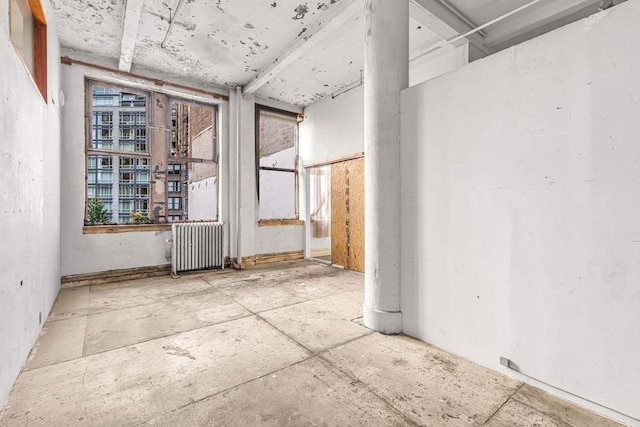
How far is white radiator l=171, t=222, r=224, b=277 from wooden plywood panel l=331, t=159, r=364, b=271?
2146 millimetres

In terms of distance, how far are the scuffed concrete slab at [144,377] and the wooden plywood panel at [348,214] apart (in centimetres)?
281

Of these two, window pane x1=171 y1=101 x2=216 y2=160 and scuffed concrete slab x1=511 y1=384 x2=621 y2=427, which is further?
window pane x1=171 y1=101 x2=216 y2=160

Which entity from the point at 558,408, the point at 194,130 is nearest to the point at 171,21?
the point at 194,130

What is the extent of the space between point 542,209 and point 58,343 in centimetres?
365

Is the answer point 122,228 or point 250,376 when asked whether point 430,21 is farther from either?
point 122,228

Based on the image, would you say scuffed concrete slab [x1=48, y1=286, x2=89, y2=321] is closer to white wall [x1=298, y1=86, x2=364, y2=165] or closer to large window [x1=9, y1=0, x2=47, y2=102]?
large window [x1=9, y1=0, x2=47, y2=102]

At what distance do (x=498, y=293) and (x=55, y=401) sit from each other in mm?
2741

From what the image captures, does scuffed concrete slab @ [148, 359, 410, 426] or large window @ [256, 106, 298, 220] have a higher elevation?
large window @ [256, 106, 298, 220]

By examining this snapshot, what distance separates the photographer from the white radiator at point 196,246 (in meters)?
4.64

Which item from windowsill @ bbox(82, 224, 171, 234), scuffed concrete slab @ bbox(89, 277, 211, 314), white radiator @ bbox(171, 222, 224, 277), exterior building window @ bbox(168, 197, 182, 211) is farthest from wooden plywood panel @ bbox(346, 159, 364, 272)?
exterior building window @ bbox(168, 197, 182, 211)

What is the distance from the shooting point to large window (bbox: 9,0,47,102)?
2.44m

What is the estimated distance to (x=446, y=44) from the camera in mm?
3486

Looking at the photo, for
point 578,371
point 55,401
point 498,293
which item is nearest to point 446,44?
point 498,293

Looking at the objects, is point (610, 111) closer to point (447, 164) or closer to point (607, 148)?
point (607, 148)
